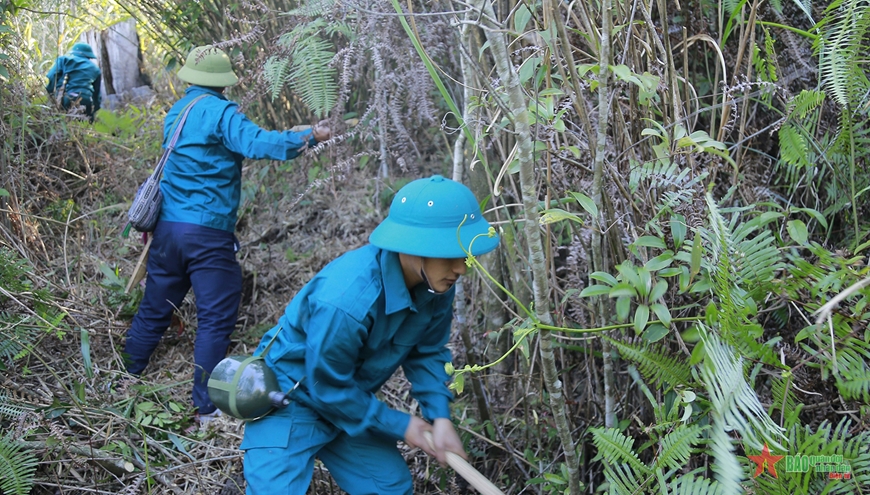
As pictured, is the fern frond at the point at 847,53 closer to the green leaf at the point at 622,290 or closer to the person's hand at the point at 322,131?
the green leaf at the point at 622,290

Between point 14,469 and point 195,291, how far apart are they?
1.23 metres

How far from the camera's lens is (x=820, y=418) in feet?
6.10

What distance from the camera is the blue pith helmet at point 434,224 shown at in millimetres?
2023

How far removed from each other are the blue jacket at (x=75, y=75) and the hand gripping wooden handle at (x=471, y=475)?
178 inches

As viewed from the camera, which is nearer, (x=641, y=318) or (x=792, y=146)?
(x=641, y=318)

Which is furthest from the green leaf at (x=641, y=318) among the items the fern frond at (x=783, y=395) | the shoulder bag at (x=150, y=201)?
the shoulder bag at (x=150, y=201)

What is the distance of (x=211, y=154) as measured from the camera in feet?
11.8

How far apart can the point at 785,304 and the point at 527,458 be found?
42.2 inches

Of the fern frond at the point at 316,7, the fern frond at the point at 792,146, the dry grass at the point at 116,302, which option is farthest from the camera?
the dry grass at the point at 116,302

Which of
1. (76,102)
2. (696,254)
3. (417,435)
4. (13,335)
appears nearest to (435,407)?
(417,435)

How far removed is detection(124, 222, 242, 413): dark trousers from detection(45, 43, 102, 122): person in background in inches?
90.2

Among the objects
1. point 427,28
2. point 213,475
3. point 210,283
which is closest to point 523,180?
point 427,28

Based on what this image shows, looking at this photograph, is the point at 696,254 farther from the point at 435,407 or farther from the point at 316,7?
the point at 316,7

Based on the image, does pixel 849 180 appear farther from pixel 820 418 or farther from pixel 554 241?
pixel 554 241
